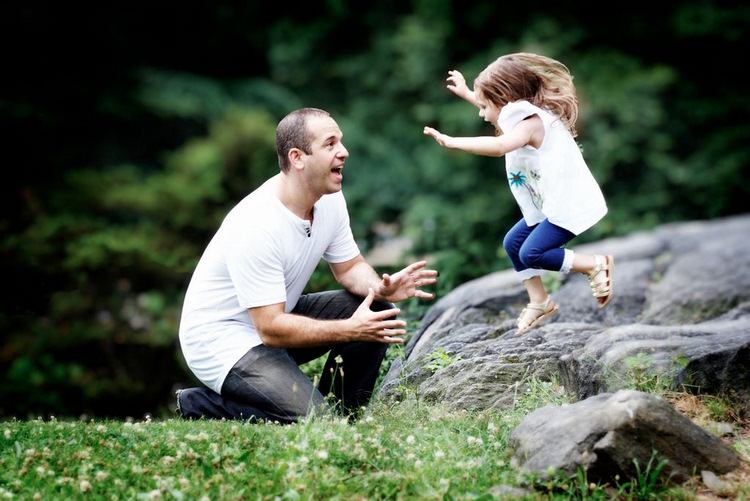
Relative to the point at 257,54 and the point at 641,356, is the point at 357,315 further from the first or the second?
the point at 257,54

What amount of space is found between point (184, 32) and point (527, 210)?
15.3m

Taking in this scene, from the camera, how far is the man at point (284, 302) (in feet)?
14.1

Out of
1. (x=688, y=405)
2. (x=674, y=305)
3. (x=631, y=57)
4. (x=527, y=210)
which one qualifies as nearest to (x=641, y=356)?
(x=688, y=405)

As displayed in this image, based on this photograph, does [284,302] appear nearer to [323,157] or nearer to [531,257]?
[323,157]

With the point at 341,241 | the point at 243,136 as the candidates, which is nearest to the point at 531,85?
Result: the point at 341,241

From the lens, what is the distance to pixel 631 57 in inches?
686

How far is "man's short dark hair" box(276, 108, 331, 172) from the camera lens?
14.6 feet

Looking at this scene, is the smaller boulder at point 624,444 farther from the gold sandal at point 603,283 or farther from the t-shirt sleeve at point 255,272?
the t-shirt sleeve at point 255,272

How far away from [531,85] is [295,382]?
2.02 m

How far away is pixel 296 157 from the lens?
447 cm

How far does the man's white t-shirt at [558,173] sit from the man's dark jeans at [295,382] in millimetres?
1058

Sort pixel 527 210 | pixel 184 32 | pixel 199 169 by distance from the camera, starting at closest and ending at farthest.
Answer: pixel 527 210 < pixel 199 169 < pixel 184 32

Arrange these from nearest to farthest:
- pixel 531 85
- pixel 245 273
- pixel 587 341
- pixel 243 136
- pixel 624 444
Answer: pixel 624 444, pixel 245 273, pixel 531 85, pixel 587 341, pixel 243 136

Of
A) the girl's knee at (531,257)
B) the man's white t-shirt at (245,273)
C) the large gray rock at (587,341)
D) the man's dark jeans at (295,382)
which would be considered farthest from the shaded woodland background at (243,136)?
the man's white t-shirt at (245,273)
